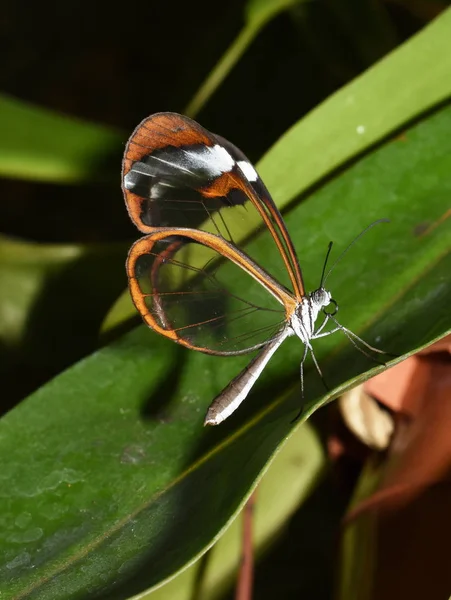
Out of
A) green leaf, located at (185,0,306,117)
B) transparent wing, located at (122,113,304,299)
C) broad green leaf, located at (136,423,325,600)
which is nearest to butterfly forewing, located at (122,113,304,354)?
transparent wing, located at (122,113,304,299)

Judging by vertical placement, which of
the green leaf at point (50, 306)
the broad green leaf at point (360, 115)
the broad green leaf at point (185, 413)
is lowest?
the green leaf at point (50, 306)

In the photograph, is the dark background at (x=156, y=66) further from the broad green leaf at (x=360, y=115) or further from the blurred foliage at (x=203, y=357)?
the broad green leaf at (x=360, y=115)

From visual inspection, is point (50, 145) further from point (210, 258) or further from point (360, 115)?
point (360, 115)

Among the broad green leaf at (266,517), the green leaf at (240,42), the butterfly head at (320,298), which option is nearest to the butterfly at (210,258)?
the butterfly head at (320,298)

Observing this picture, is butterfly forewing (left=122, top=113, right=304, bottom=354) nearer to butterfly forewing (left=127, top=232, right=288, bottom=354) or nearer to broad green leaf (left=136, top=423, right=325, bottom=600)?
butterfly forewing (left=127, top=232, right=288, bottom=354)

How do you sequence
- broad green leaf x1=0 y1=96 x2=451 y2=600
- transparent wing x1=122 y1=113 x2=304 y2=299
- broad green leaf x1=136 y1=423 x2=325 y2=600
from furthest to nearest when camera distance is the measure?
broad green leaf x1=136 y1=423 x2=325 y2=600
transparent wing x1=122 y1=113 x2=304 y2=299
broad green leaf x1=0 y1=96 x2=451 y2=600

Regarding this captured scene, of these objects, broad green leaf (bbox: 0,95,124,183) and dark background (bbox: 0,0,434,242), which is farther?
dark background (bbox: 0,0,434,242)

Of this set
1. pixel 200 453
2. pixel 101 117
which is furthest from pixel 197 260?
pixel 101 117

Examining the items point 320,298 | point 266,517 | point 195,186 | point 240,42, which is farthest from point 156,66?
point 266,517
